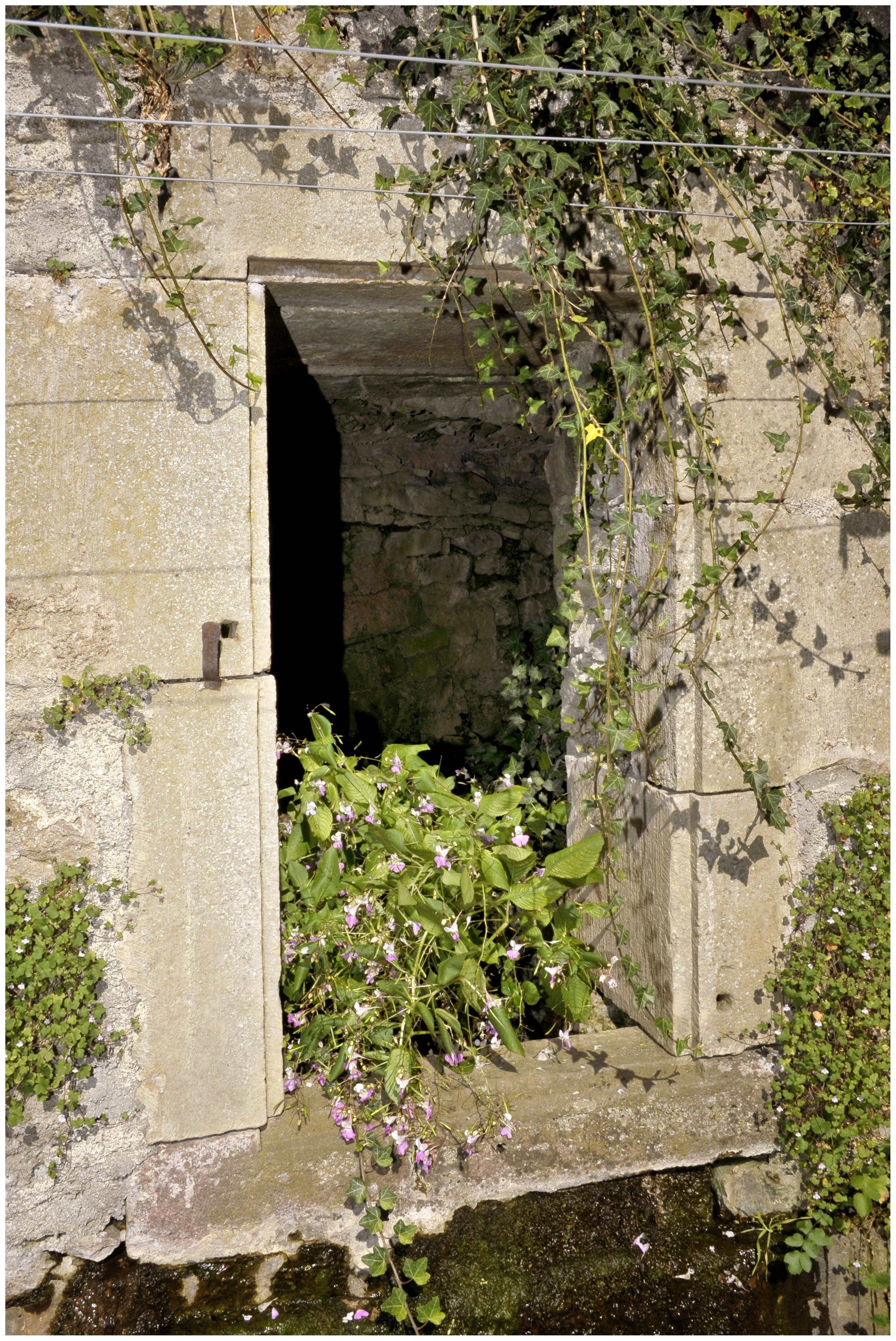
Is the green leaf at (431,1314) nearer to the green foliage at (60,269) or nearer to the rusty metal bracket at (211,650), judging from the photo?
the rusty metal bracket at (211,650)

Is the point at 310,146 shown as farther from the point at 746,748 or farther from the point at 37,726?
the point at 746,748

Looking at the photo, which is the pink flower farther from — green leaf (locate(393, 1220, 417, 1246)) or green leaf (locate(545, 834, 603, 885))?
green leaf (locate(545, 834, 603, 885))

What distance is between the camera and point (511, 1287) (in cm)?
193

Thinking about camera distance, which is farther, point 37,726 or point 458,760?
point 458,760

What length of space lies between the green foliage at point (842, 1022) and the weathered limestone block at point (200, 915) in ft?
4.88

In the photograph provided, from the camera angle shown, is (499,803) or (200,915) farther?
(499,803)

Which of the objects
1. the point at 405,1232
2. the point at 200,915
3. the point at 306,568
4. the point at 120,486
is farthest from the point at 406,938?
the point at 306,568

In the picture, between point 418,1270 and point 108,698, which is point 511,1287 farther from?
point 108,698

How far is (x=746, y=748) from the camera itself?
225 cm

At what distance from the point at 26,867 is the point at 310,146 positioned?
6.23 feet

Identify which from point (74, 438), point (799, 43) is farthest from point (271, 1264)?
point (799, 43)

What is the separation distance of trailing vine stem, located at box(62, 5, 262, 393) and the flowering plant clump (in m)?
1.28

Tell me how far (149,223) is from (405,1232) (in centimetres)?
252

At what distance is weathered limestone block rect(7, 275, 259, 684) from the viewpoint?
72.8 inches
